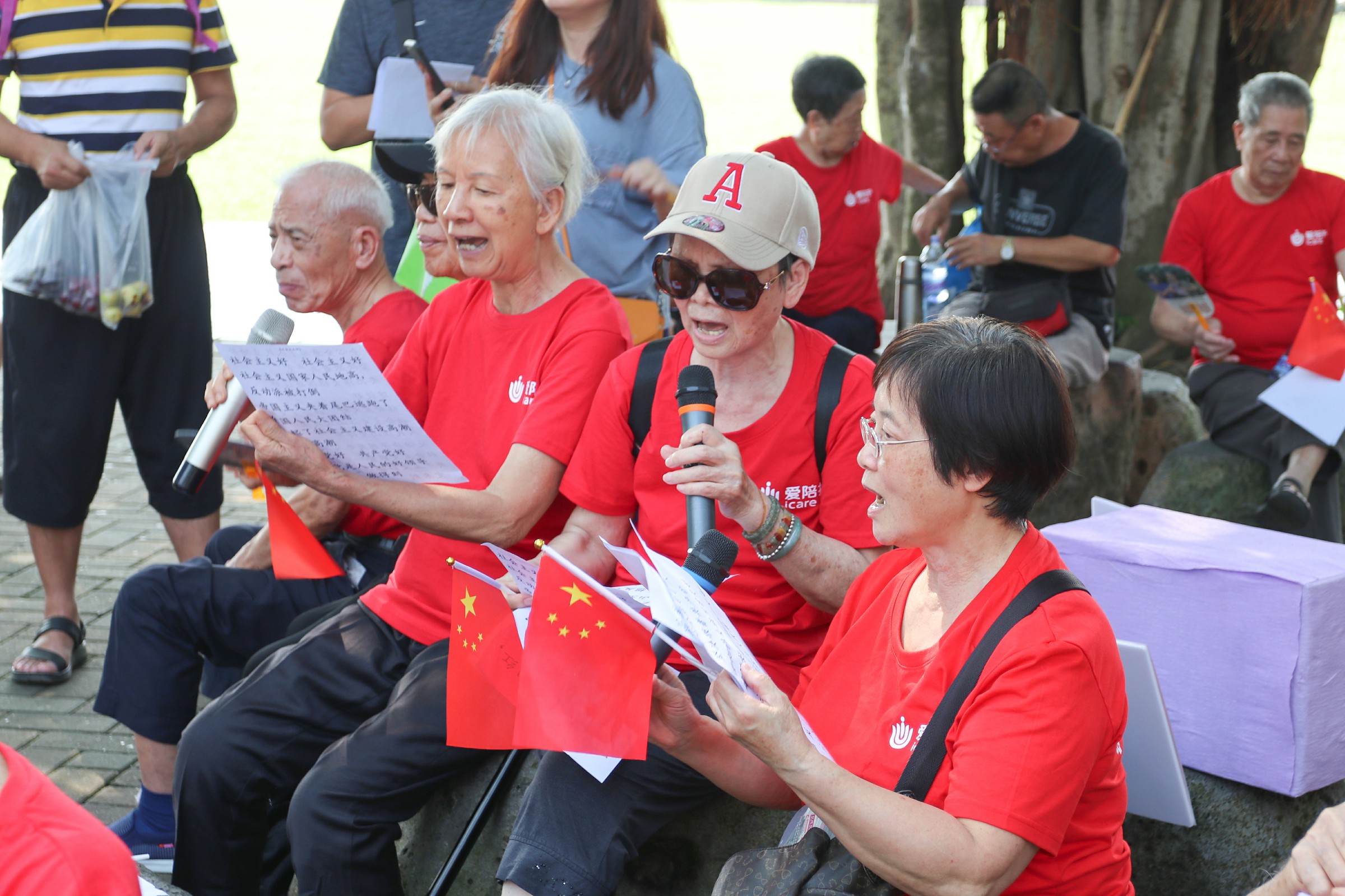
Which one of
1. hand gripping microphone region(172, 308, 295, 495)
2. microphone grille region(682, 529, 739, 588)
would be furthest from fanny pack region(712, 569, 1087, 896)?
hand gripping microphone region(172, 308, 295, 495)

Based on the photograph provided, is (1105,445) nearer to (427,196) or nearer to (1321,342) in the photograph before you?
(1321,342)

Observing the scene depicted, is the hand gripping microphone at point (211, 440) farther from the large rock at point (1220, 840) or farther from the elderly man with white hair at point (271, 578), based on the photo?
the large rock at point (1220, 840)

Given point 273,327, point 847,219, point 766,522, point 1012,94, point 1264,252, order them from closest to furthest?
point 766,522 → point 273,327 → point 1264,252 → point 1012,94 → point 847,219

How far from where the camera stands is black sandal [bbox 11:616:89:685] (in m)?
4.54

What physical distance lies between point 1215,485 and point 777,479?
3.33 meters

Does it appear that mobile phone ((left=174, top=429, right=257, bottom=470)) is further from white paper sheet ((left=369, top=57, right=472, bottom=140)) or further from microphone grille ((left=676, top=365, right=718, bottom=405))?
white paper sheet ((left=369, top=57, right=472, bottom=140))

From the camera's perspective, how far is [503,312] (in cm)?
320

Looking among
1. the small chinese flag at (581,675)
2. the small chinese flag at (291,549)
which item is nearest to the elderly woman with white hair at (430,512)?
the small chinese flag at (291,549)

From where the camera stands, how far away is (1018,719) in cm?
189

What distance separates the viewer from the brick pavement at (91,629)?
13.2 feet

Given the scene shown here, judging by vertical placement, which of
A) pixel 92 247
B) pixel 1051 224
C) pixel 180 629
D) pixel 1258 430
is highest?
pixel 92 247

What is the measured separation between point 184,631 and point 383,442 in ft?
3.52

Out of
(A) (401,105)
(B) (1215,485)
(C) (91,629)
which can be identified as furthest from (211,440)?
(B) (1215,485)

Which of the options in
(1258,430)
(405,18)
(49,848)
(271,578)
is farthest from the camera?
(1258,430)
